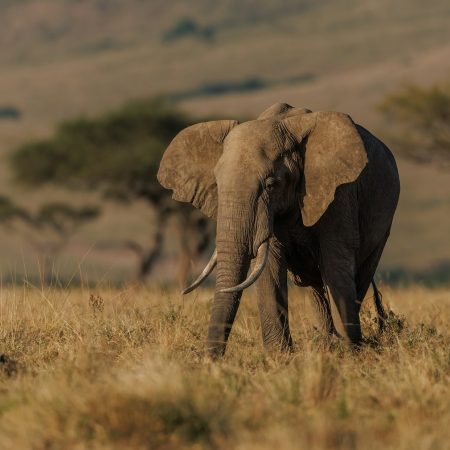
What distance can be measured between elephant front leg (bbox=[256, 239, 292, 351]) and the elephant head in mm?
427

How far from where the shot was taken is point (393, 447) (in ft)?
16.4

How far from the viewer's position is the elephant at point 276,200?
7695 mm

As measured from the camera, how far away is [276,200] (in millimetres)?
7906

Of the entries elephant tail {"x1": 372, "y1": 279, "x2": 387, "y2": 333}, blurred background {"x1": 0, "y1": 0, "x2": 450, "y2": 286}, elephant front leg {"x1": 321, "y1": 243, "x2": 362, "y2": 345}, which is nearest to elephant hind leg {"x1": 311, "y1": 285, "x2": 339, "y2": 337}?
elephant tail {"x1": 372, "y1": 279, "x2": 387, "y2": 333}

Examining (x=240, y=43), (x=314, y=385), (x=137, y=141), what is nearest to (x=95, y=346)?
(x=314, y=385)

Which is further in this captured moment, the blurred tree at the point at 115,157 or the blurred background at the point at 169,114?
the blurred tree at the point at 115,157

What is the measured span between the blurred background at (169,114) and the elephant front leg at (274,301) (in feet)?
5.62

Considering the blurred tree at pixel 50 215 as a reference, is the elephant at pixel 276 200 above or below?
above

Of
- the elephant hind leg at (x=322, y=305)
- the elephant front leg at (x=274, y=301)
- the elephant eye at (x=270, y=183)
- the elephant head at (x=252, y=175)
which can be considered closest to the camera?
the elephant head at (x=252, y=175)

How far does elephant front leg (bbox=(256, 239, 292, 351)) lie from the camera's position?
819 cm

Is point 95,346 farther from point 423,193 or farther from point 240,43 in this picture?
point 240,43

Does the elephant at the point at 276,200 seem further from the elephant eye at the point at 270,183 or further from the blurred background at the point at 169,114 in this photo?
the blurred background at the point at 169,114

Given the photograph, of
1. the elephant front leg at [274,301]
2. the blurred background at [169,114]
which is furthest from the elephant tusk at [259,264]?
the blurred background at [169,114]

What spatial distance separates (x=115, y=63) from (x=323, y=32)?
36.5m
